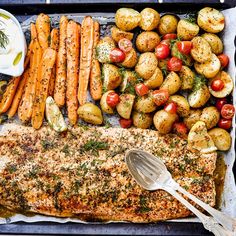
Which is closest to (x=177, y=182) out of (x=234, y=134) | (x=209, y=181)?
(x=209, y=181)

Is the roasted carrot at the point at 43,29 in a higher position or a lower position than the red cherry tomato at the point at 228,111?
higher

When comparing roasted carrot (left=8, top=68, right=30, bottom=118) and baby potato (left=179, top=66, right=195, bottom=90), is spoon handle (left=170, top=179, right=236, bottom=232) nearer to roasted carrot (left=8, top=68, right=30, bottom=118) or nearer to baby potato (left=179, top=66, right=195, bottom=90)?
baby potato (left=179, top=66, right=195, bottom=90)

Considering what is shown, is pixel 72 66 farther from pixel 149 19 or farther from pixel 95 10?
pixel 149 19

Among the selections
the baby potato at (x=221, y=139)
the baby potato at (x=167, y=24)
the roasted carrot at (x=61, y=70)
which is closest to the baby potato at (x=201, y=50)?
the baby potato at (x=167, y=24)

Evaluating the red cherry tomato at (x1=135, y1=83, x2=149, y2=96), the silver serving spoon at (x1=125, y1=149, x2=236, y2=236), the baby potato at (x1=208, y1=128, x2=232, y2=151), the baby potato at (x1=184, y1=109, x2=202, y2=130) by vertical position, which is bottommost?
the silver serving spoon at (x1=125, y1=149, x2=236, y2=236)

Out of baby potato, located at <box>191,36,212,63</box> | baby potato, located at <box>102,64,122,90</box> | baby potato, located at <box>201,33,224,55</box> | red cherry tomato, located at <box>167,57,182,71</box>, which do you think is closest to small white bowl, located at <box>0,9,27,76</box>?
baby potato, located at <box>102,64,122,90</box>

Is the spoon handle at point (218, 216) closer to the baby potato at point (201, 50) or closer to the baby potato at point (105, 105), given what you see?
the baby potato at point (105, 105)
